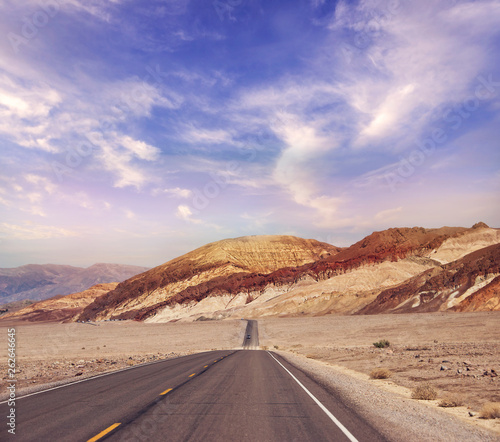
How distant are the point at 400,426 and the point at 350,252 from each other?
145 m

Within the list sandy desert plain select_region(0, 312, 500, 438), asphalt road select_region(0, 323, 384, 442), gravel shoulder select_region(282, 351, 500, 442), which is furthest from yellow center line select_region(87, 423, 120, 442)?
Result: sandy desert plain select_region(0, 312, 500, 438)

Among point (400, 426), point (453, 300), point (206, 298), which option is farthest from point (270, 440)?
point (206, 298)

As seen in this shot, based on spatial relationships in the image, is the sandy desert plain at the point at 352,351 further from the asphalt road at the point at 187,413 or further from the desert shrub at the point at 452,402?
the asphalt road at the point at 187,413

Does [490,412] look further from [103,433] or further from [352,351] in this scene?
[352,351]

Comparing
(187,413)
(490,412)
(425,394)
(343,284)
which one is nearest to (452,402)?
(425,394)

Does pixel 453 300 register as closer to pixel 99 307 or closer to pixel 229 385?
pixel 229 385

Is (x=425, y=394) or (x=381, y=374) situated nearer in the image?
(x=425, y=394)

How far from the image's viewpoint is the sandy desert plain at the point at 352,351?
46.7 ft

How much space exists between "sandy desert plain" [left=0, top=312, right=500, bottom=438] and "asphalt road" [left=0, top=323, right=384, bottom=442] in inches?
116

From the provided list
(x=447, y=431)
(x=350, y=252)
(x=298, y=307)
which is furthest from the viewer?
(x=350, y=252)

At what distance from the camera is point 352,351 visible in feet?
103

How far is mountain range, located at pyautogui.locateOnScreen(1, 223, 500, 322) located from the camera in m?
72.6

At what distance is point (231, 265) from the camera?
16362 cm

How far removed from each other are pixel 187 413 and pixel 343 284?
105 meters
